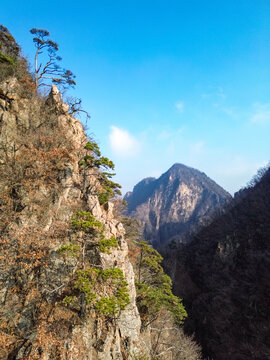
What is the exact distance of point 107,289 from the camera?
1163 cm

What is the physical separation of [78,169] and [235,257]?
57.2 metres

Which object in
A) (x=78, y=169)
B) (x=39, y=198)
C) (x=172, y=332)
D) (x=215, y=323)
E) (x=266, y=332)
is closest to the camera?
(x=39, y=198)

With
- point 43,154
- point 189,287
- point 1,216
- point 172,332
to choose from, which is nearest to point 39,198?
point 1,216

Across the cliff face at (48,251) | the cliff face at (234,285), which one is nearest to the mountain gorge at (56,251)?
the cliff face at (48,251)

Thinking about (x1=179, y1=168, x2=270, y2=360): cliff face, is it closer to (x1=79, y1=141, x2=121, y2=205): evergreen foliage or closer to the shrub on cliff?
(x1=79, y1=141, x2=121, y2=205): evergreen foliage

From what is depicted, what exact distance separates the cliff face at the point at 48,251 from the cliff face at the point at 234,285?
115 feet

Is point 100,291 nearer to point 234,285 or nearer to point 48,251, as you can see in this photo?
point 48,251

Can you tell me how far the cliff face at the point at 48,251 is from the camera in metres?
9.68

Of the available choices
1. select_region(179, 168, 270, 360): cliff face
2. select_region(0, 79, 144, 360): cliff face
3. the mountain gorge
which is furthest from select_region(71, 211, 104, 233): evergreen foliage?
select_region(179, 168, 270, 360): cliff face

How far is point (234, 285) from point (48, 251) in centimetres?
5204

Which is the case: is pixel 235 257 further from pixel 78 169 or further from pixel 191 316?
pixel 78 169

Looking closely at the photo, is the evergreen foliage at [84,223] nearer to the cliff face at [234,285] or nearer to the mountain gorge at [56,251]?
the mountain gorge at [56,251]

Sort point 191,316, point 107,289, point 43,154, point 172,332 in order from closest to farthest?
point 107,289, point 43,154, point 172,332, point 191,316

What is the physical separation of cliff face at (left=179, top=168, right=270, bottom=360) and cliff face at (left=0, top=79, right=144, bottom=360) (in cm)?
3499
